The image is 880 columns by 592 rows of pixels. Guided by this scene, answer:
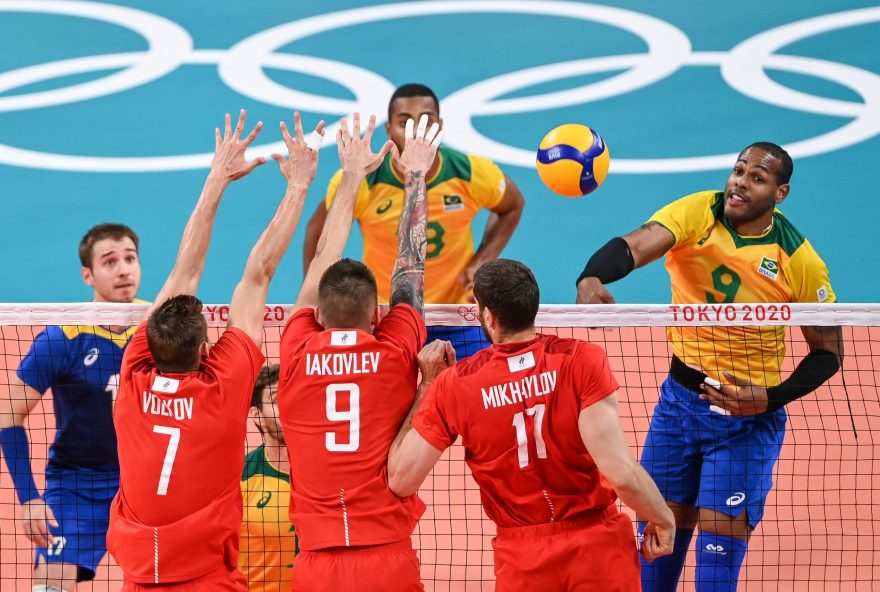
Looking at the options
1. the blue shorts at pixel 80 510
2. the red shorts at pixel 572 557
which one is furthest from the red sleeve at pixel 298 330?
the blue shorts at pixel 80 510

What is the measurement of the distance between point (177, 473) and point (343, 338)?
1054mm

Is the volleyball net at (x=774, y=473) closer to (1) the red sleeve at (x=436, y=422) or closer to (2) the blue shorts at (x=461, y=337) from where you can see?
(2) the blue shorts at (x=461, y=337)

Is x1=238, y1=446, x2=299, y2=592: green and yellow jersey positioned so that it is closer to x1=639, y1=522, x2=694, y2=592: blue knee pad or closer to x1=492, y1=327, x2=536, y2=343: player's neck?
x1=492, y1=327, x2=536, y2=343: player's neck

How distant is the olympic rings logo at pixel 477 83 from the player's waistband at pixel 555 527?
987 centimetres

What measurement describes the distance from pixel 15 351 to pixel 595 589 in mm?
7152

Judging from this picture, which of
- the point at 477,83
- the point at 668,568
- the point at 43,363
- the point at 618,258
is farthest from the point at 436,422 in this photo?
the point at 477,83

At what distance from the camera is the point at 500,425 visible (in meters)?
5.14

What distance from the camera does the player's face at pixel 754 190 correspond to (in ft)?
22.9

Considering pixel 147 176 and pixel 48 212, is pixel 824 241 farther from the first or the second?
pixel 48 212

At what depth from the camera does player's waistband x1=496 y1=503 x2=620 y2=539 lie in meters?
5.21

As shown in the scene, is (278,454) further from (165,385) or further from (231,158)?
(231,158)

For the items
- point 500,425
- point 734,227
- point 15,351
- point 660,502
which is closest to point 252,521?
point 500,425

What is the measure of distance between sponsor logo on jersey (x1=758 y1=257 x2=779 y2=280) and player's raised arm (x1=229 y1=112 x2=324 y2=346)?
302 centimetres

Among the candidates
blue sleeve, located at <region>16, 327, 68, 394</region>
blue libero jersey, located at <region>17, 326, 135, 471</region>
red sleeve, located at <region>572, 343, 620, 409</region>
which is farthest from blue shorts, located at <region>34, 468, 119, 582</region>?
red sleeve, located at <region>572, 343, 620, 409</region>
